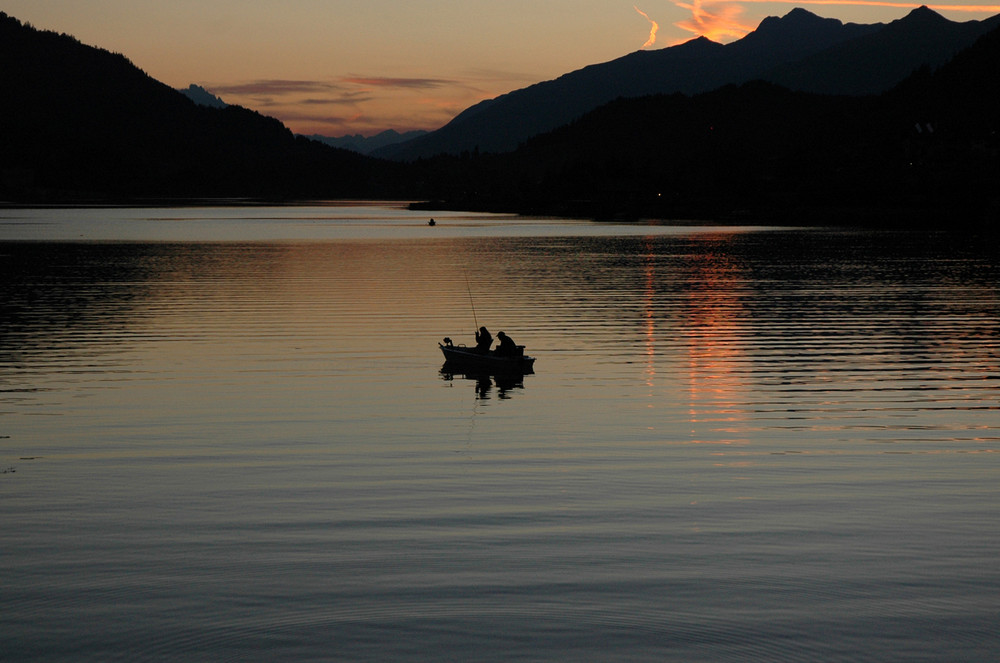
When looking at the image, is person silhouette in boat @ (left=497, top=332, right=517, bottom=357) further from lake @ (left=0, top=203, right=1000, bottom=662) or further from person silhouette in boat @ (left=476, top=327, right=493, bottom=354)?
lake @ (left=0, top=203, right=1000, bottom=662)

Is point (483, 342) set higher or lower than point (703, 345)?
higher

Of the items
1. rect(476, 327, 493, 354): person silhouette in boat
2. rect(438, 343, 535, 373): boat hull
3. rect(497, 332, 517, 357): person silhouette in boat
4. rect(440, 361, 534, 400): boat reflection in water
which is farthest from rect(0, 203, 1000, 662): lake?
rect(476, 327, 493, 354): person silhouette in boat

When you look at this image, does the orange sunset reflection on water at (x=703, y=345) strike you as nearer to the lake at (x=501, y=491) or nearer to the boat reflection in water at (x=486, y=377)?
the lake at (x=501, y=491)

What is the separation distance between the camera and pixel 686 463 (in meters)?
22.1

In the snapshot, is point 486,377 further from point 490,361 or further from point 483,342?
point 483,342

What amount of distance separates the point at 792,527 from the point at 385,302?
4493 centimetres

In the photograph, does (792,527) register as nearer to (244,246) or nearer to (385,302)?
(385,302)

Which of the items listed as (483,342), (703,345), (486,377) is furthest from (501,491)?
(703,345)

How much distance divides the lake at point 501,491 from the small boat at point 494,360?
0.53 metres

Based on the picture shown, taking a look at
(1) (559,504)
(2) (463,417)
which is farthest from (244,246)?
(1) (559,504)

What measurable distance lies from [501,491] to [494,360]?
1512cm

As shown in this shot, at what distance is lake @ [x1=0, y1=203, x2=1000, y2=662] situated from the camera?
41.8ft

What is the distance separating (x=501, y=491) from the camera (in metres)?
19.5

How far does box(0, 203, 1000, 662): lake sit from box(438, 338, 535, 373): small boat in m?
0.53
